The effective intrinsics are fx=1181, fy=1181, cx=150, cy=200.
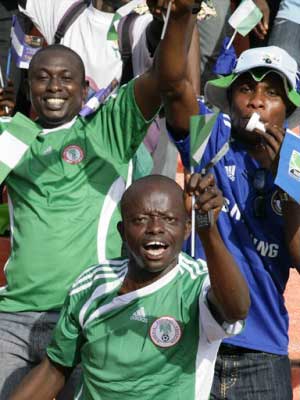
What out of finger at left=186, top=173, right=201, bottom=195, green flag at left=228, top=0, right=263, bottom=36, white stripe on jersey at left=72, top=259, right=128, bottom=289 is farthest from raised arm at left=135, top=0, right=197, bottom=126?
green flag at left=228, top=0, right=263, bottom=36

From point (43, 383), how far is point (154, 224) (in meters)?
0.72

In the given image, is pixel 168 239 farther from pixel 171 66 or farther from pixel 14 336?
pixel 14 336

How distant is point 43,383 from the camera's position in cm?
412

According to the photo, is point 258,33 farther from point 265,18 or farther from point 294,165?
point 294,165

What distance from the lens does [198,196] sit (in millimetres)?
3533

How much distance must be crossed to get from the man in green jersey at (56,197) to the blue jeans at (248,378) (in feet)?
2.28

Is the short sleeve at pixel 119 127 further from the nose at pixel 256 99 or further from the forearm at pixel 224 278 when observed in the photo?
the forearm at pixel 224 278

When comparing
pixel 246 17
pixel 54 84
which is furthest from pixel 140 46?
pixel 246 17

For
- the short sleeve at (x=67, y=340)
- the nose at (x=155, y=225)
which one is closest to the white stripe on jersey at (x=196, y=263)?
the nose at (x=155, y=225)

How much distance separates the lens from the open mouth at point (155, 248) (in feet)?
12.7

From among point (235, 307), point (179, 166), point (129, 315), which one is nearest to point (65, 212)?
point (129, 315)

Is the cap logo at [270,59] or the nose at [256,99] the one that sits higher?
the cap logo at [270,59]

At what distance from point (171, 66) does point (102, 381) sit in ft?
3.64

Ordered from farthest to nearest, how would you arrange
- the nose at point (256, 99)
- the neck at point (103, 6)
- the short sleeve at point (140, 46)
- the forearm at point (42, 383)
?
the neck at point (103, 6), the short sleeve at point (140, 46), the nose at point (256, 99), the forearm at point (42, 383)
